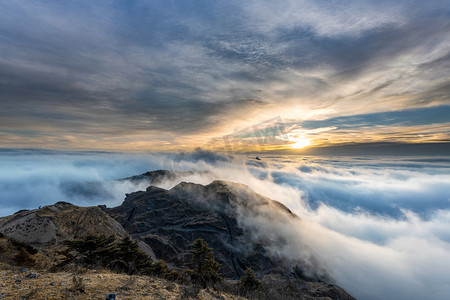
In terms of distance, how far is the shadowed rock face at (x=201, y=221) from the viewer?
116m

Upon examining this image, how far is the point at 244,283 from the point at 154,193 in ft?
506

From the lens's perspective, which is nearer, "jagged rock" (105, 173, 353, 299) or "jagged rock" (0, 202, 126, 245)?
"jagged rock" (0, 202, 126, 245)

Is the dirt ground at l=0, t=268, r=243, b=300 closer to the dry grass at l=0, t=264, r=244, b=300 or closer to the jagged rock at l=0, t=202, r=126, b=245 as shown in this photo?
the dry grass at l=0, t=264, r=244, b=300

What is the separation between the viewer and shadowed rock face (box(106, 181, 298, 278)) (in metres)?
116

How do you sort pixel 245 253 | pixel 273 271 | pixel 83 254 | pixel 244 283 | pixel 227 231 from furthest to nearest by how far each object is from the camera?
pixel 227 231, pixel 245 253, pixel 273 271, pixel 244 283, pixel 83 254

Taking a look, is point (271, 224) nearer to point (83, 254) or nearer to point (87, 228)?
point (87, 228)

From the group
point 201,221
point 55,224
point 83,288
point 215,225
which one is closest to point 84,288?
point 83,288

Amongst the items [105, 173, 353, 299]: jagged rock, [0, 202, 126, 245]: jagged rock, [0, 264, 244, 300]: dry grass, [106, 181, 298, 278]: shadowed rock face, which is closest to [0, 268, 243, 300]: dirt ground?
[0, 264, 244, 300]: dry grass

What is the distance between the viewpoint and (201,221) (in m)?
144

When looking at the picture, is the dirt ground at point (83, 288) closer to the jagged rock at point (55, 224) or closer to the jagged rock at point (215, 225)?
the jagged rock at point (55, 224)

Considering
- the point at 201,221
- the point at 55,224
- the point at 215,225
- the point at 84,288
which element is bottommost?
the point at 215,225

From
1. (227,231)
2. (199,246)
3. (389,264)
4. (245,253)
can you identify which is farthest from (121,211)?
(389,264)

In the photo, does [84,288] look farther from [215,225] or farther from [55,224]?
[215,225]

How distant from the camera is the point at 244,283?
47375mm
